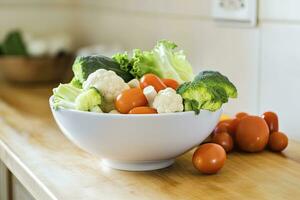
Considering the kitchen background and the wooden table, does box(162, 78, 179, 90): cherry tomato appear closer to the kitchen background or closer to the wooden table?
the wooden table

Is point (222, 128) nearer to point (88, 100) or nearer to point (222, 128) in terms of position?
point (222, 128)

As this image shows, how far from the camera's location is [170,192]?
2.68 feet

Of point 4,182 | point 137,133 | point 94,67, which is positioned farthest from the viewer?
point 4,182

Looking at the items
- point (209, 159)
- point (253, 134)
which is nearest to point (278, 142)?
point (253, 134)

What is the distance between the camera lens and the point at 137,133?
852 mm

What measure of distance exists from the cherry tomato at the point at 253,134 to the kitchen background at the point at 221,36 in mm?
162

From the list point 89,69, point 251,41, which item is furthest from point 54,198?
point 251,41

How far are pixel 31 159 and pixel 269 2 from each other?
59cm

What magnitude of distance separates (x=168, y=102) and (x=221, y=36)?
0.53 m

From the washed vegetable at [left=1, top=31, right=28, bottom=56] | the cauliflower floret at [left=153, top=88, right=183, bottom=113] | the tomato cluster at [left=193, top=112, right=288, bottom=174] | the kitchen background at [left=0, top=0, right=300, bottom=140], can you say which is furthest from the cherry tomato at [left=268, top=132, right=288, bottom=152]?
the washed vegetable at [left=1, top=31, right=28, bottom=56]

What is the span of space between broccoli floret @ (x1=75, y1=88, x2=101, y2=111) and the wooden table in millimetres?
113

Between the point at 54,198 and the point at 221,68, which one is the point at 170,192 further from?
the point at 221,68

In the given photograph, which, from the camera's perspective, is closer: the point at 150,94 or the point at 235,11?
the point at 150,94

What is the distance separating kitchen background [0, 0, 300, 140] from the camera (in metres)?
1.15
